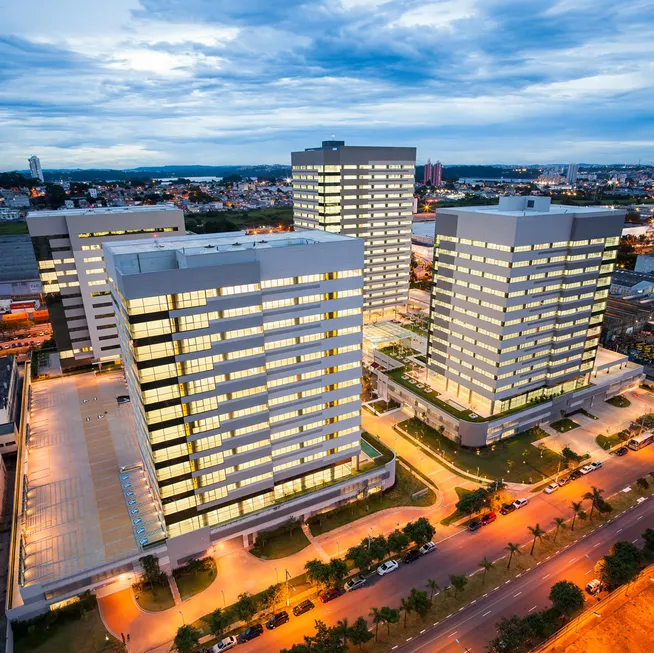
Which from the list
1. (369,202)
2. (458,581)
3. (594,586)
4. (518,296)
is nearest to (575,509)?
(594,586)

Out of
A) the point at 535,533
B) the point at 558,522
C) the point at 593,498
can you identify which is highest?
the point at 535,533

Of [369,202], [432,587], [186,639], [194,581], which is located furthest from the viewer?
[369,202]

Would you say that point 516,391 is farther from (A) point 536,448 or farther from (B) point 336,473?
(B) point 336,473

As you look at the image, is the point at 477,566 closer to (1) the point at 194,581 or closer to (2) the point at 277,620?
(2) the point at 277,620

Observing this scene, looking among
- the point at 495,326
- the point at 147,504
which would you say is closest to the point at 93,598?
the point at 147,504

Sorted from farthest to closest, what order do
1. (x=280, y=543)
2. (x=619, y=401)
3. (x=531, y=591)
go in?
(x=619, y=401) < (x=280, y=543) < (x=531, y=591)

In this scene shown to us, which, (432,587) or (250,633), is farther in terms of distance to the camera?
(432,587)
